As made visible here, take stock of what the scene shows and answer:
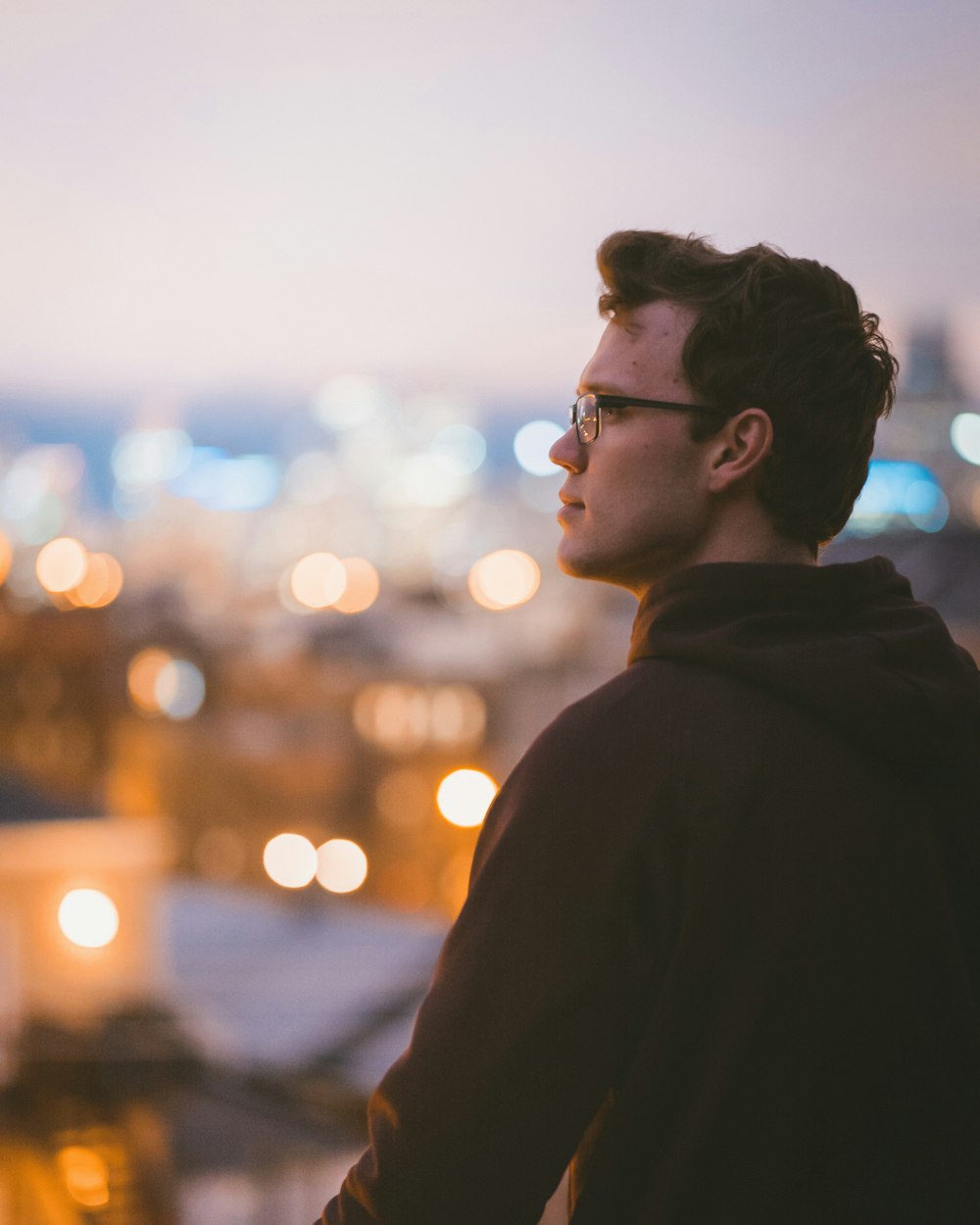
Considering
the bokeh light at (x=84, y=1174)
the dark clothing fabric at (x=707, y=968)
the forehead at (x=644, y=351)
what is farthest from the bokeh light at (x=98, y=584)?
the dark clothing fabric at (x=707, y=968)

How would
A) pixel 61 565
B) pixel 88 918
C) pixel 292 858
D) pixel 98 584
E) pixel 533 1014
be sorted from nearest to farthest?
pixel 533 1014
pixel 88 918
pixel 292 858
pixel 98 584
pixel 61 565

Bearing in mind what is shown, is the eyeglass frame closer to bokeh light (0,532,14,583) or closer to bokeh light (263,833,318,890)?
bokeh light (263,833,318,890)

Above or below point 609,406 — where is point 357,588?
below

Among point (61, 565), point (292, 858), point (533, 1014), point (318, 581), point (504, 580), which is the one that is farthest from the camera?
point (318, 581)

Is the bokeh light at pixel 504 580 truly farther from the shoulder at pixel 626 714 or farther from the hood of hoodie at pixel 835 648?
the shoulder at pixel 626 714

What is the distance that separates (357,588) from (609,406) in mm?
86477

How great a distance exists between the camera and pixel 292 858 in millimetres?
47969

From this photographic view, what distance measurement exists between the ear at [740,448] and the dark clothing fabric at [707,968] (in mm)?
155

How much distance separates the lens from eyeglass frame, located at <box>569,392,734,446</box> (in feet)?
4.53

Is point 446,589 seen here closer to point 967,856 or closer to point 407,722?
point 407,722

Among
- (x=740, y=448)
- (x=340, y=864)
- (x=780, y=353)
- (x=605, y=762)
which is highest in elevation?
(x=780, y=353)


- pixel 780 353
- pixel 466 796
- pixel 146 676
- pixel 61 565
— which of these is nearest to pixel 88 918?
pixel 780 353

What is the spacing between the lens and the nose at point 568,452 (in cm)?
152

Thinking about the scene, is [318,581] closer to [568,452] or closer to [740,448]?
[568,452]
